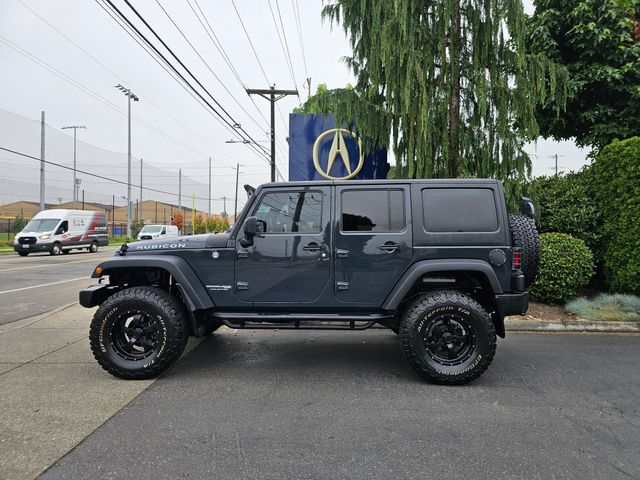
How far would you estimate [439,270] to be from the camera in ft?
12.8

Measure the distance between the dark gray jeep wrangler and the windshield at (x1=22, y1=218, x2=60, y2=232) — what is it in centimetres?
2073

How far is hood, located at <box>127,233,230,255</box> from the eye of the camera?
4.12 meters

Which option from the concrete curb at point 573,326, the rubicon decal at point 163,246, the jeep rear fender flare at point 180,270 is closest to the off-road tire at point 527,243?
the concrete curb at point 573,326

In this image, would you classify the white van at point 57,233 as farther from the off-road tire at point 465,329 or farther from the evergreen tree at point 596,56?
the off-road tire at point 465,329

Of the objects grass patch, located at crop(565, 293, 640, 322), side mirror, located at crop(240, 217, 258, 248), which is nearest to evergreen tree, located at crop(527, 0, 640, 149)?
grass patch, located at crop(565, 293, 640, 322)

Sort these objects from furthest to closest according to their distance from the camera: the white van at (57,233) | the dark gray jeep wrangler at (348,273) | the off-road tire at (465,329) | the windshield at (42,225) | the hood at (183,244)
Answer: the windshield at (42,225) < the white van at (57,233) < the hood at (183,244) < the dark gray jeep wrangler at (348,273) < the off-road tire at (465,329)

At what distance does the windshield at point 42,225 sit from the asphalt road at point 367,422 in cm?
2083

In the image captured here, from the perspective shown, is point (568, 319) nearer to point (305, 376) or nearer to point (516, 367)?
point (516, 367)

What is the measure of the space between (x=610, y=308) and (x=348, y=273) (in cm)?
475

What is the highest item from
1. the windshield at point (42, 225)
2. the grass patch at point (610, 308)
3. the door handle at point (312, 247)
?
the windshield at point (42, 225)

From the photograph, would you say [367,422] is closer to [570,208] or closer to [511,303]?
[511,303]

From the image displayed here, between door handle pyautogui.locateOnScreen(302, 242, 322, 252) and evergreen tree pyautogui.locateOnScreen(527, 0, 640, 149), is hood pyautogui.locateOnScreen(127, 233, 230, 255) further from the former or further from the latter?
evergreen tree pyautogui.locateOnScreen(527, 0, 640, 149)

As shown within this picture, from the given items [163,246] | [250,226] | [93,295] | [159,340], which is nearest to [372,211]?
[250,226]

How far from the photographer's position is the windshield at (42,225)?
69.8 feet
